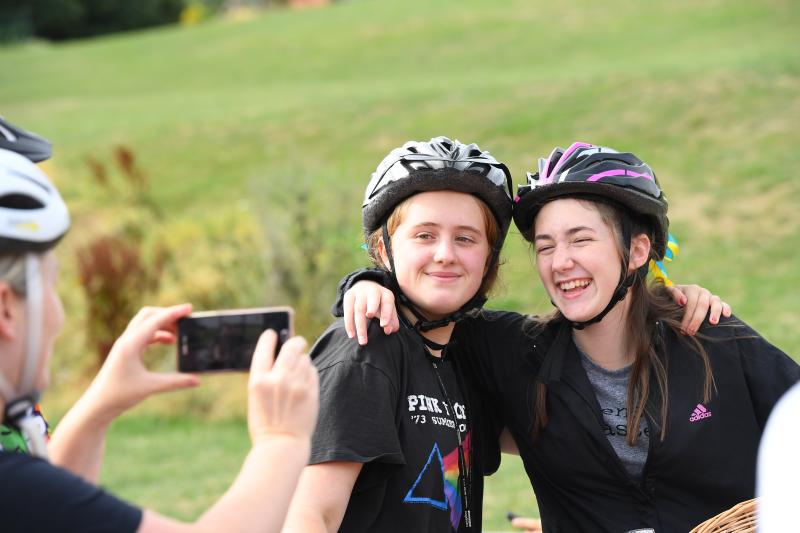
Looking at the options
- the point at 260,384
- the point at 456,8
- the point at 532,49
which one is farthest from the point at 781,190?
the point at 456,8

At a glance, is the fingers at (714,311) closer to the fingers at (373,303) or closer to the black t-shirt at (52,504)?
the fingers at (373,303)

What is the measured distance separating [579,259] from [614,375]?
0.55m

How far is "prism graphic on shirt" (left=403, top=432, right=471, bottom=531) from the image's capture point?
362 cm

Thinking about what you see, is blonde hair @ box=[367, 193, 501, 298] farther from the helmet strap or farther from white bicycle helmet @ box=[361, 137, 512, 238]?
the helmet strap

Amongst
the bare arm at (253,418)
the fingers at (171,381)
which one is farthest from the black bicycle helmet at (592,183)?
the fingers at (171,381)

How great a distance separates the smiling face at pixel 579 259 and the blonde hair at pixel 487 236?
21 cm

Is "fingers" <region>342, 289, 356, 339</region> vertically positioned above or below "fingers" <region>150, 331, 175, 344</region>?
above

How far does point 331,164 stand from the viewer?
20.7 m

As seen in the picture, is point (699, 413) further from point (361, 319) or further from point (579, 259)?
point (361, 319)

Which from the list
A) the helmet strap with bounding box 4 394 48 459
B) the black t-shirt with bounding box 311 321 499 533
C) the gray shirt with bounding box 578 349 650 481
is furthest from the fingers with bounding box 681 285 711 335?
the helmet strap with bounding box 4 394 48 459

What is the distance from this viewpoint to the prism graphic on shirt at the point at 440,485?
3.62 meters

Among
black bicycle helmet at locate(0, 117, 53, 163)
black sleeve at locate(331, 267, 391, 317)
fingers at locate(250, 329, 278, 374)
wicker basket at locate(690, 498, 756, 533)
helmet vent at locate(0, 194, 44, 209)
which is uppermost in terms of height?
black bicycle helmet at locate(0, 117, 53, 163)

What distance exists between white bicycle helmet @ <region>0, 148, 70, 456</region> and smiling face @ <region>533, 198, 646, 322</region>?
7.48 ft

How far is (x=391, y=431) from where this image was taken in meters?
3.54
